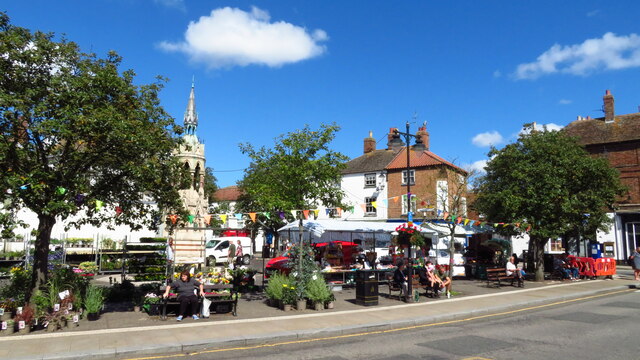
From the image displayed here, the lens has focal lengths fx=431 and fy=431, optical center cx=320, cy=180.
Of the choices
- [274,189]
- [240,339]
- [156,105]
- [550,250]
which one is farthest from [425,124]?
[240,339]

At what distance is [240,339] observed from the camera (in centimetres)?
906

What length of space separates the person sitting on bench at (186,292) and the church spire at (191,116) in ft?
81.3

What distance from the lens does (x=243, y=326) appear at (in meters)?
10.4

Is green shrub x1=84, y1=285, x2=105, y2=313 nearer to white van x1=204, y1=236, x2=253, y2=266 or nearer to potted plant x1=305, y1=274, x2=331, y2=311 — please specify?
potted plant x1=305, y1=274, x2=331, y2=311

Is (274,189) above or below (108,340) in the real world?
above

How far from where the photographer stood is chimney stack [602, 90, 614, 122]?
38.7 m

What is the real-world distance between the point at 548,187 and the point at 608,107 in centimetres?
2514

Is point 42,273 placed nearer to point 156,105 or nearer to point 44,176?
point 44,176

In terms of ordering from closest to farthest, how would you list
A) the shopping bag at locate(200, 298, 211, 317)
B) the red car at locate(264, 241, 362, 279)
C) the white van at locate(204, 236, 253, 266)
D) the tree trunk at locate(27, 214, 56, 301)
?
the tree trunk at locate(27, 214, 56, 301)
the shopping bag at locate(200, 298, 211, 317)
the red car at locate(264, 241, 362, 279)
the white van at locate(204, 236, 253, 266)

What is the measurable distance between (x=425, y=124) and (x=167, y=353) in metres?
38.4

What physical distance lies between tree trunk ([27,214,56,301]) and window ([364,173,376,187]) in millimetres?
34693

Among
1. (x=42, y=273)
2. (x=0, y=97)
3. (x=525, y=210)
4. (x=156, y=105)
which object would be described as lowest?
(x=42, y=273)

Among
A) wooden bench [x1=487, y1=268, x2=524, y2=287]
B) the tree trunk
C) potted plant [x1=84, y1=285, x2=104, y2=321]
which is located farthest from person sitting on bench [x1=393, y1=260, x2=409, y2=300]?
the tree trunk

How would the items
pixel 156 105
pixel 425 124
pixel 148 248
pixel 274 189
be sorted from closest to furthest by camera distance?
pixel 156 105
pixel 274 189
pixel 148 248
pixel 425 124
